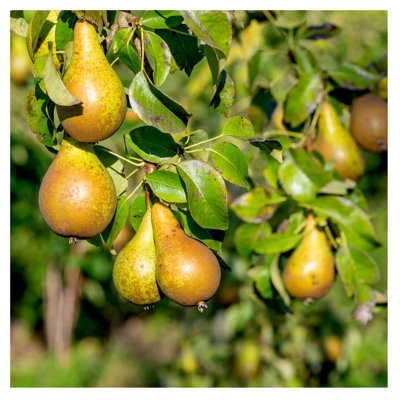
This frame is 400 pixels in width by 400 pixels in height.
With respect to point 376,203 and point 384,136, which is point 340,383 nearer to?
point 376,203

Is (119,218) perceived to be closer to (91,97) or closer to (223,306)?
(91,97)

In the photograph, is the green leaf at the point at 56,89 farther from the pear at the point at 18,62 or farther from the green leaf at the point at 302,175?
the pear at the point at 18,62

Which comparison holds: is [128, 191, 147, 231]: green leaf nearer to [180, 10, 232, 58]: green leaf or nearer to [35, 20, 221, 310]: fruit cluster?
[35, 20, 221, 310]: fruit cluster

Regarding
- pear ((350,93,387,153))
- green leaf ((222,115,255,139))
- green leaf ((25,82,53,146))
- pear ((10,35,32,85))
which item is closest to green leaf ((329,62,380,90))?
pear ((350,93,387,153))

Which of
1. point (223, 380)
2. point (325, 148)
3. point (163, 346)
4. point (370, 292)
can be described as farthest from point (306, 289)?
point (163, 346)

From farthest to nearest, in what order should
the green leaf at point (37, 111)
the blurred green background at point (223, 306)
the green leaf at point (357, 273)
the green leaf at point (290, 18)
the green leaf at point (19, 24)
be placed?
the blurred green background at point (223, 306), the green leaf at point (290, 18), the green leaf at point (357, 273), the green leaf at point (19, 24), the green leaf at point (37, 111)

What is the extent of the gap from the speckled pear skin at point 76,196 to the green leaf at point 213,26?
0.22 meters

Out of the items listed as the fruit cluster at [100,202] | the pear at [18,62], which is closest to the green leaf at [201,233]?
the fruit cluster at [100,202]

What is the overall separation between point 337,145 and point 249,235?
291mm

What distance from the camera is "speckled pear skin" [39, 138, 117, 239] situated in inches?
27.5

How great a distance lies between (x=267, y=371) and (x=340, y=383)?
12.3 inches

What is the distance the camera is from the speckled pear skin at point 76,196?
698 mm

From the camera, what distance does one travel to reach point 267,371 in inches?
93.7

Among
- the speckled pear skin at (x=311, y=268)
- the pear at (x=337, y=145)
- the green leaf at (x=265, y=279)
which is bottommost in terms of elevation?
the green leaf at (x=265, y=279)
